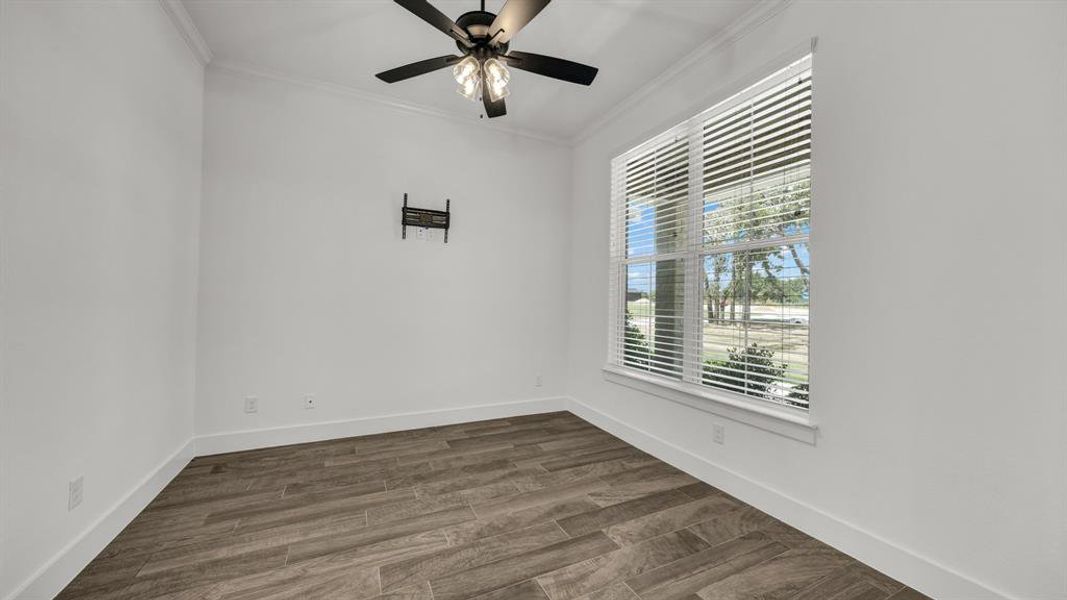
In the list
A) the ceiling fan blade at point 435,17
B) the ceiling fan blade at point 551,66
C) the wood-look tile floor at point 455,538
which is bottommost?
the wood-look tile floor at point 455,538

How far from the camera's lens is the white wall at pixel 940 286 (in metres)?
1.37

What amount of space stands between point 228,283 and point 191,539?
5.63ft

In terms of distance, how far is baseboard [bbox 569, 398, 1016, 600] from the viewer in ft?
5.05

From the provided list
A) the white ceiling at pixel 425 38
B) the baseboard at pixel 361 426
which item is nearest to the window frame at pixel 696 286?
the white ceiling at pixel 425 38

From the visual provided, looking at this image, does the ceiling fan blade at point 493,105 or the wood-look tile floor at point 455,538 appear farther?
the ceiling fan blade at point 493,105

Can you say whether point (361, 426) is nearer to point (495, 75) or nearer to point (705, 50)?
point (495, 75)

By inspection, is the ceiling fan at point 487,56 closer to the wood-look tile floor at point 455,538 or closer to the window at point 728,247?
the window at point 728,247

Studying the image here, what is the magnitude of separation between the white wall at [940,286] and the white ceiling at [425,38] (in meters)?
0.62

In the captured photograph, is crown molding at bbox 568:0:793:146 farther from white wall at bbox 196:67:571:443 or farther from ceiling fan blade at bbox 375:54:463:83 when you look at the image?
ceiling fan blade at bbox 375:54:463:83

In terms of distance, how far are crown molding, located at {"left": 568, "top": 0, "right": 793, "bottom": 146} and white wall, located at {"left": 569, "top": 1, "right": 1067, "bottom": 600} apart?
0.28ft

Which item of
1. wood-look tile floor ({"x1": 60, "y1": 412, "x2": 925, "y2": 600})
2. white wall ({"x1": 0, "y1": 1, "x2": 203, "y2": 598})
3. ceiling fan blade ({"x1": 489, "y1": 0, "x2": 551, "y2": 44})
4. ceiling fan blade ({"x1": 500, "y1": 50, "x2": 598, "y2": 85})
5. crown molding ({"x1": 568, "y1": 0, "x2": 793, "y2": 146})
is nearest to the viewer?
white wall ({"x1": 0, "y1": 1, "x2": 203, "y2": 598})

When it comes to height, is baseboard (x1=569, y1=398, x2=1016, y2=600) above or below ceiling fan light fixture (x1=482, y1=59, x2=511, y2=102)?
below

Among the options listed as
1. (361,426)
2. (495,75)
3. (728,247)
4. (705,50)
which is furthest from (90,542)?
(705,50)

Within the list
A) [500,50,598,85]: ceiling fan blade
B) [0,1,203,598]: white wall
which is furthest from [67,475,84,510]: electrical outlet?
[500,50,598,85]: ceiling fan blade
